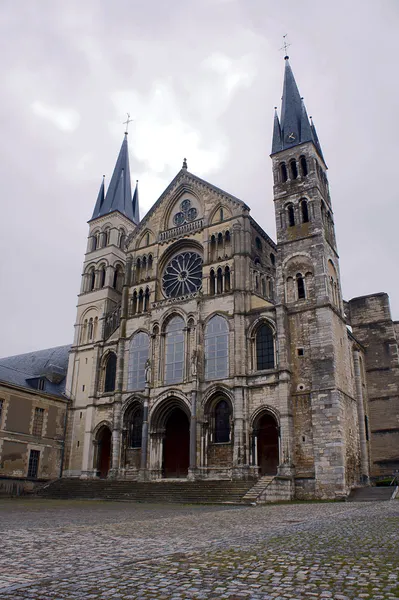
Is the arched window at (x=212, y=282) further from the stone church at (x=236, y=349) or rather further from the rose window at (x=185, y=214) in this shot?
the rose window at (x=185, y=214)

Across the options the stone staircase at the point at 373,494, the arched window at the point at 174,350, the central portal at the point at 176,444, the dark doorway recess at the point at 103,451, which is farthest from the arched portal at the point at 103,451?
the stone staircase at the point at 373,494

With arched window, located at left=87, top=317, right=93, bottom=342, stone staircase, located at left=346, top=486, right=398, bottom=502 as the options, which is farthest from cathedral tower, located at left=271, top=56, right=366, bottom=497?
arched window, located at left=87, top=317, right=93, bottom=342

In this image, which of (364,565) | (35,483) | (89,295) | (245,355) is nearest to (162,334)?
(245,355)

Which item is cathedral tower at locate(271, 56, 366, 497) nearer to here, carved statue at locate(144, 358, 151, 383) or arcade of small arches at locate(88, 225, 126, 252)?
carved statue at locate(144, 358, 151, 383)

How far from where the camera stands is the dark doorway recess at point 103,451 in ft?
117

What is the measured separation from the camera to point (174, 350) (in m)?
Result: 33.8

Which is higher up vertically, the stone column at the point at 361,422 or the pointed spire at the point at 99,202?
the pointed spire at the point at 99,202

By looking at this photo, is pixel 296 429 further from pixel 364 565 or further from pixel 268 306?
pixel 364 565

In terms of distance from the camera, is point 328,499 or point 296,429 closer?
point 328,499

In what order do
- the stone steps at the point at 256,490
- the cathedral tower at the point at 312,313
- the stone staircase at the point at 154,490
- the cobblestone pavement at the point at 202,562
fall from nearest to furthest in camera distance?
the cobblestone pavement at the point at 202,562 < the stone steps at the point at 256,490 < the stone staircase at the point at 154,490 < the cathedral tower at the point at 312,313

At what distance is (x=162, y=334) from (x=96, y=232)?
48.0 ft

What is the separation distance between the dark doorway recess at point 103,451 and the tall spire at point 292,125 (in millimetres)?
24456

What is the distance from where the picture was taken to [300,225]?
3278 centimetres

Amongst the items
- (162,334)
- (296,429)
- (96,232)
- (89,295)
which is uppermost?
(96,232)
